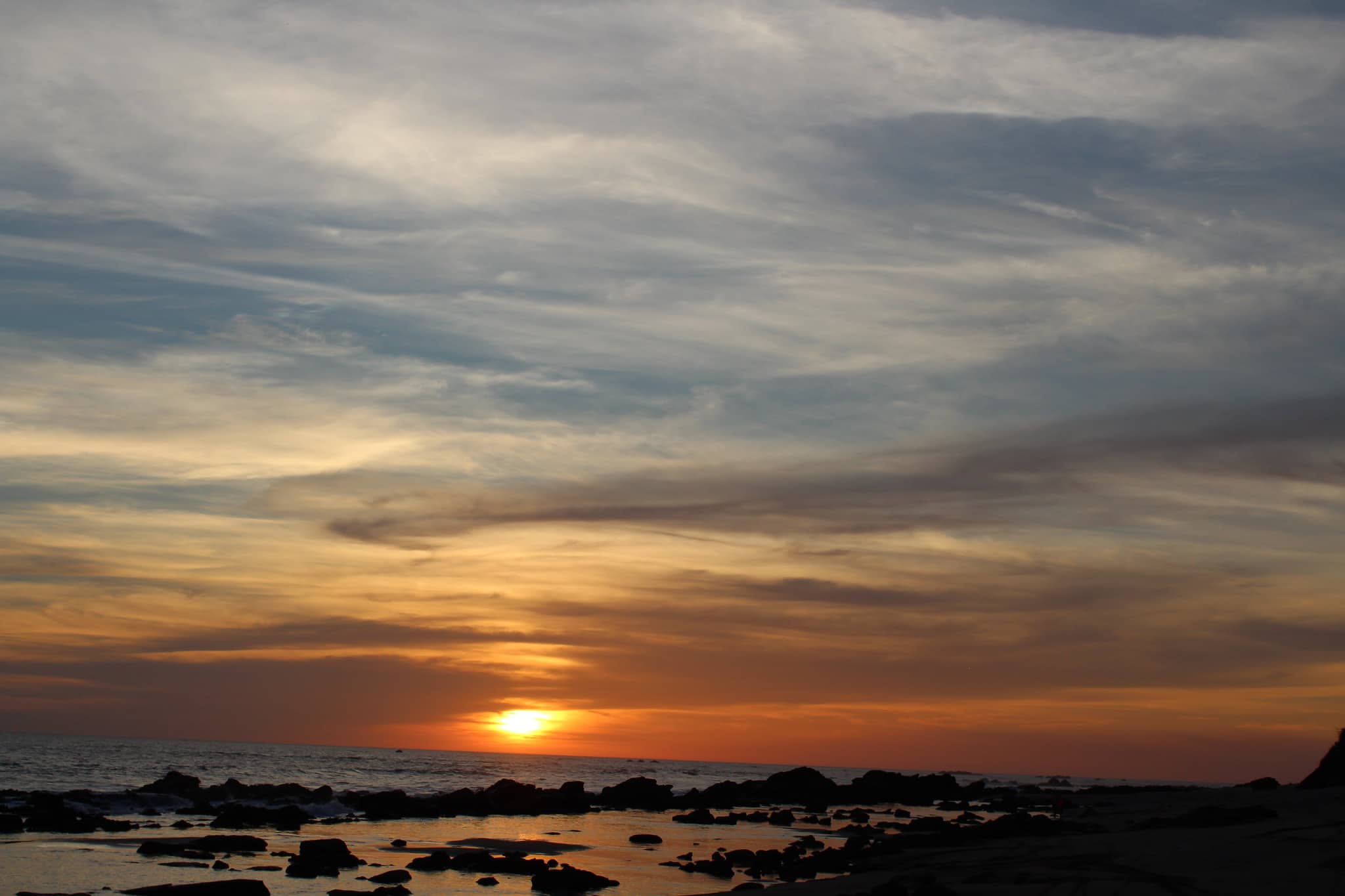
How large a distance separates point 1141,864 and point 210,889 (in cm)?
2451

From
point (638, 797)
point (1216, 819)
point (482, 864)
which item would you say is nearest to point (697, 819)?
point (638, 797)

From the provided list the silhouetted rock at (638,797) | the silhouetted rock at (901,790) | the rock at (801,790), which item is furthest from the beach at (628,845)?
the silhouetted rock at (901,790)

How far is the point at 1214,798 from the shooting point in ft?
205

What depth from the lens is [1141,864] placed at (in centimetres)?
2720

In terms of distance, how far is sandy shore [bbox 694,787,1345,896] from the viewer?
23297 mm

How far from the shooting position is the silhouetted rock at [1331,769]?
60.0 meters

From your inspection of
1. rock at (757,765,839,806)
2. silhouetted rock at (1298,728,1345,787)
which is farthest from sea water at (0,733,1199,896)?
silhouetted rock at (1298,728,1345,787)

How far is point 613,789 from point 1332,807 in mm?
58861

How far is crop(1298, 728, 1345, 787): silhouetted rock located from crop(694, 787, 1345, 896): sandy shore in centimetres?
2269

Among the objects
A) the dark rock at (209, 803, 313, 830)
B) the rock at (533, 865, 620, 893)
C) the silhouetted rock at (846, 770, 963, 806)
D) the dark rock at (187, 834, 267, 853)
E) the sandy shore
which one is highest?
the sandy shore

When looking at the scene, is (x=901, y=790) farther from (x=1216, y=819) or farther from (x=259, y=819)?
(x=1216, y=819)

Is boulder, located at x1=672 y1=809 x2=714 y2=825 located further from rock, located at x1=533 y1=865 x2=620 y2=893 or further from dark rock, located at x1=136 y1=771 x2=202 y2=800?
rock, located at x1=533 y1=865 x2=620 y2=893

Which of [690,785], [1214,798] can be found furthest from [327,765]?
[1214,798]

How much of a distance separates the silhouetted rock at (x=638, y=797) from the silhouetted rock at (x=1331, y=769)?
43.8 meters
